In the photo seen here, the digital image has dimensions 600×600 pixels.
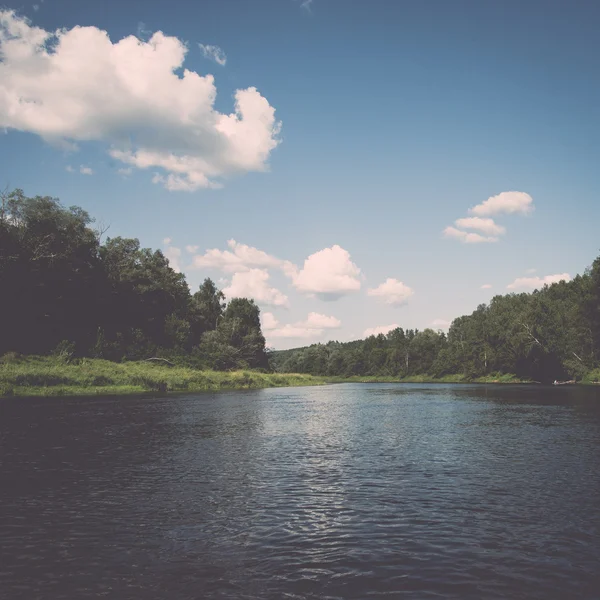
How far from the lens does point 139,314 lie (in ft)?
396

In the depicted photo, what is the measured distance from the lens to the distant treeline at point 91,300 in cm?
7862

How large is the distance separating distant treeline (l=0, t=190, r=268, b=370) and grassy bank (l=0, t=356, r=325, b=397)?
24.8ft

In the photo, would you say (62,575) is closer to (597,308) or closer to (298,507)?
(298,507)

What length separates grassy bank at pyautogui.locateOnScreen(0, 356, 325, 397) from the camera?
192 ft

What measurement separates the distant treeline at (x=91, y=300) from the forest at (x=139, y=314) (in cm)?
21

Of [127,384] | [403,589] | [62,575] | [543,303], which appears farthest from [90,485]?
[543,303]

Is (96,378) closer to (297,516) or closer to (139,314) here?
(139,314)

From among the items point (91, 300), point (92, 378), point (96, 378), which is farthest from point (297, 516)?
point (91, 300)

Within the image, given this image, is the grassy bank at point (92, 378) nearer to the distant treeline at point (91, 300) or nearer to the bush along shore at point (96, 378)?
the bush along shore at point (96, 378)

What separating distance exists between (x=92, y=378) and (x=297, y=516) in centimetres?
6123

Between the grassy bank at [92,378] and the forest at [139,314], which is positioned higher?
the forest at [139,314]

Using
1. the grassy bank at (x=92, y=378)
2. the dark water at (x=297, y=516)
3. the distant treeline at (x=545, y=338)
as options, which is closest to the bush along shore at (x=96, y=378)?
the grassy bank at (x=92, y=378)

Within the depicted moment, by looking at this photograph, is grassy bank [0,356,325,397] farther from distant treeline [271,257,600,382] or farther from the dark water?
distant treeline [271,257,600,382]

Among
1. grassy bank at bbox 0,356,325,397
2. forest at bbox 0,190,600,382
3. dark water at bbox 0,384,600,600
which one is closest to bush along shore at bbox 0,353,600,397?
grassy bank at bbox 0,356,325,397
